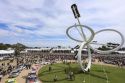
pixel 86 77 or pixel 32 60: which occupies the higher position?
pixel 32 60

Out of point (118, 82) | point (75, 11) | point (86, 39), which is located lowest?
point (118, 82)

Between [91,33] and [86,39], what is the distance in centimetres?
411

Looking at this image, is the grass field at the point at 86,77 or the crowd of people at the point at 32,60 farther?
the crowd of people at the point at 32,60

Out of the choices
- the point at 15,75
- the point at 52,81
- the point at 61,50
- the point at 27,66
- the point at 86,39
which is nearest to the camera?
the point at 52,81

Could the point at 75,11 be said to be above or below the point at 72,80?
above

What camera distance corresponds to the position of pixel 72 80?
136 feet

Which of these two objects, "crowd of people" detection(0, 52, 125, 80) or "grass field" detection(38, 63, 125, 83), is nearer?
"grass field" detection(38, 63, 125, 83)

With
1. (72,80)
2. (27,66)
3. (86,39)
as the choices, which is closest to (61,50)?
(27,66)

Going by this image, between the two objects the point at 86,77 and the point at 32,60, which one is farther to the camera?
the point at 32,60

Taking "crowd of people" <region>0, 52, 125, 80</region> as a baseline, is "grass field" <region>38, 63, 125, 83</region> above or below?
below

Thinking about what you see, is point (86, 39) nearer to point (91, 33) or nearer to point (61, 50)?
point (91, 33)

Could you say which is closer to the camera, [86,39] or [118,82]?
[118,82]

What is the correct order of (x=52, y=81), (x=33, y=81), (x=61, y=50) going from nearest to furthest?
(x=33, y=81)
(x=52, y=81)
(x=61, y=50)

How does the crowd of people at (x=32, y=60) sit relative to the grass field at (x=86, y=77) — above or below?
above
